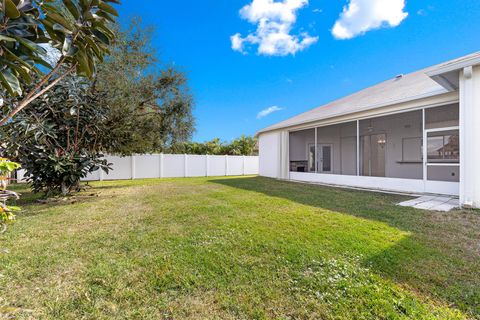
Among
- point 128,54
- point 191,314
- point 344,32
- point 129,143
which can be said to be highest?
point 344,32

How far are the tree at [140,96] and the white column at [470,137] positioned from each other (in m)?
8.77

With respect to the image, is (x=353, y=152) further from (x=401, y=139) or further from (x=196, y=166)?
(x=196, y=166)

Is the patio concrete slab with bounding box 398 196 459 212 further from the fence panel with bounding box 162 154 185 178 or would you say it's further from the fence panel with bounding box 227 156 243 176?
the fence panel with bounding box 162 154 185 178

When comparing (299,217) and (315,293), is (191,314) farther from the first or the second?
(299,217)

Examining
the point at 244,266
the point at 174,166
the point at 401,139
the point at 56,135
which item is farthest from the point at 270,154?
the point at 244,266

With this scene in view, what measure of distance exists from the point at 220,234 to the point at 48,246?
259 cm

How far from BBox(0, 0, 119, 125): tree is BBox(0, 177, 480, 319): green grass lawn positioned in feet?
5.86

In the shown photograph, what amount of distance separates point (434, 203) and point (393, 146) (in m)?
5.48

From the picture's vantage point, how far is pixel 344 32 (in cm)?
1170

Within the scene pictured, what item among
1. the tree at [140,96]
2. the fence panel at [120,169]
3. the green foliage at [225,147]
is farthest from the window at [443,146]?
the fence panel at [120,169]

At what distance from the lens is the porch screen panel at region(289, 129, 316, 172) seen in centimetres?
1279

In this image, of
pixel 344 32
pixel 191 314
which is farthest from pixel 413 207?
pixel 344 32

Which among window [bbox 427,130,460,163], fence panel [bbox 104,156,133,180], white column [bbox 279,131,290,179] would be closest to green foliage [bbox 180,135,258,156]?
fence panel [bbox 104,156,133,180]

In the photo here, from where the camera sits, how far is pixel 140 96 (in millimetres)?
8125
